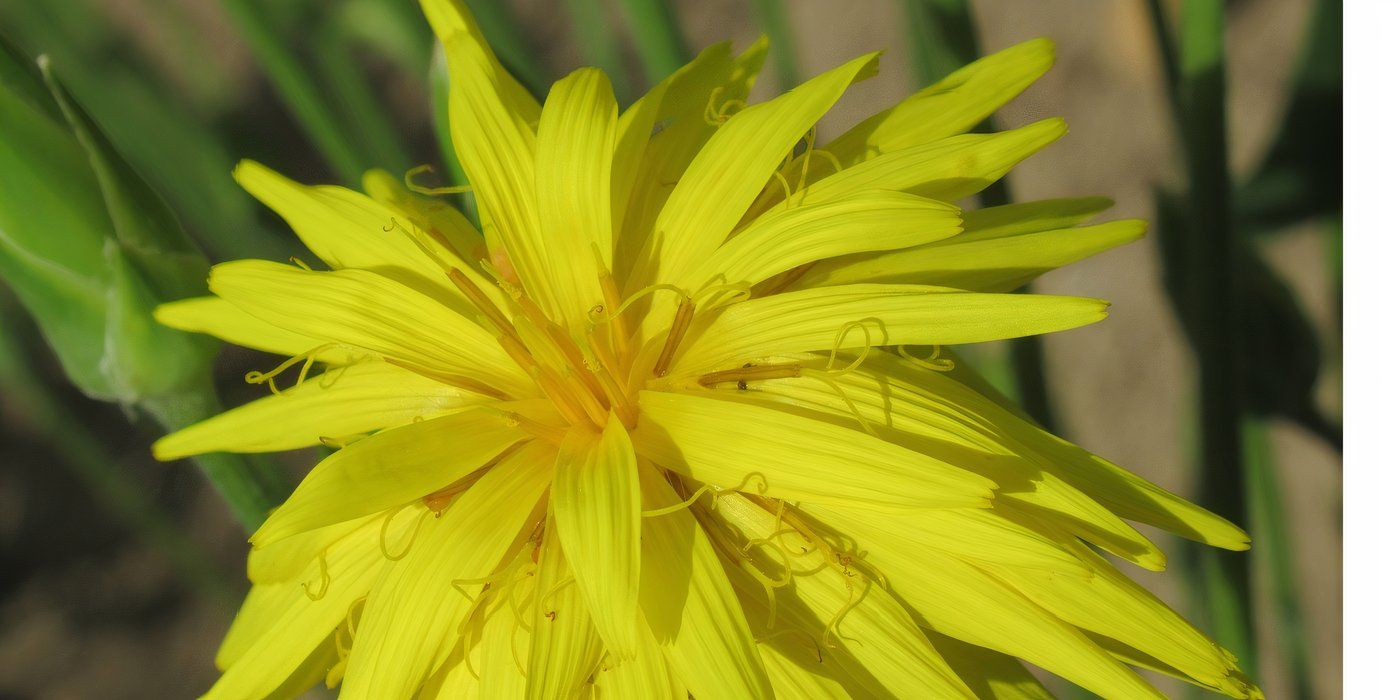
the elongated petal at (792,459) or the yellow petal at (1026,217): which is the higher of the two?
the yellow petal at (1026,217)

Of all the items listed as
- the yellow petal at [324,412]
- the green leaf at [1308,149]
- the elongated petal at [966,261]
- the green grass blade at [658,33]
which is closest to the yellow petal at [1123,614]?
the elongated petal at [966,261]

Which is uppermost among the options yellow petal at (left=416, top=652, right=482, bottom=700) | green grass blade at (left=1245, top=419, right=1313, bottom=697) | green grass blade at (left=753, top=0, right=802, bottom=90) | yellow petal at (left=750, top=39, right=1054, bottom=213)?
green grass blade at (left=753, top=0, right=802, bottom=90)

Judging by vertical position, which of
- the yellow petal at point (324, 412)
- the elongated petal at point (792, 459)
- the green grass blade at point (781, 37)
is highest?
the green grass blade at point (781, 37)

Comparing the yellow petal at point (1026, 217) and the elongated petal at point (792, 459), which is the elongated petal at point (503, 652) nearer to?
the elongated petal at point (792, 459)

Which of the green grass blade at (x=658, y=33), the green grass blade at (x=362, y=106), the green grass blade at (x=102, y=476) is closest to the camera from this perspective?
the green grass blade at (x=658, y=33)

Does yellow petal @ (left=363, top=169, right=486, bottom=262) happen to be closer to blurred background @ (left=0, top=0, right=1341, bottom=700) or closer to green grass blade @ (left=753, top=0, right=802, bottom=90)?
blurred background @ (left=0, top=0, right=1341, bottom=700)

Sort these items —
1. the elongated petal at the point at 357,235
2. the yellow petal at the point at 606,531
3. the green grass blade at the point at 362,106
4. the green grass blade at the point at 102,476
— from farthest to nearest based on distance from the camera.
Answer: the green grass blade at the point at 102,476, the green grass blade at the point at 362,106, the elongated petal at the point at 357,235, the yellow petal at the point at 606,531

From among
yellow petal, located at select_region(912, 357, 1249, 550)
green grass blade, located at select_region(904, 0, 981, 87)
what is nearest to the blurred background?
green grass blade, located at select_region(904, 0, 981, 87)
